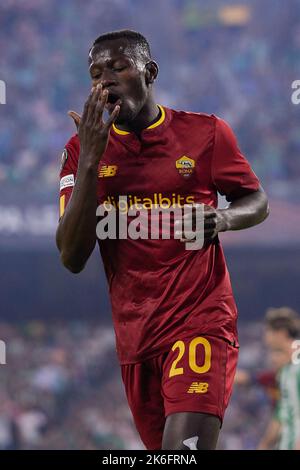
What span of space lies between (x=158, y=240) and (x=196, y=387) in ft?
2.08

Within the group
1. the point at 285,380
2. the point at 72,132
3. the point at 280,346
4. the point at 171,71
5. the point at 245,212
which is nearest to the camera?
the point at 245,212

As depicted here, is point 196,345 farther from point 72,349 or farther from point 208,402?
point 72,349

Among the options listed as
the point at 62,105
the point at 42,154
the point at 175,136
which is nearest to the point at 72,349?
the point at 42,154

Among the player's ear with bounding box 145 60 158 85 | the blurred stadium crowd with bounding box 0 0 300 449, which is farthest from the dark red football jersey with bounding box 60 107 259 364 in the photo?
the blurred stadium crowd with bounding box 0 0 300 449

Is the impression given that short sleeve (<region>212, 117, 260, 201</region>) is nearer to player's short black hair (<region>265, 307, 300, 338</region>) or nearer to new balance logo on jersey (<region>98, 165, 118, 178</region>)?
new balance logo on jersey (<region>98, 165, 118, 178</region>)

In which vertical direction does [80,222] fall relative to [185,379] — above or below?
above

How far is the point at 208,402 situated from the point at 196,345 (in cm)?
24

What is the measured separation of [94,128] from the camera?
12.7 feet

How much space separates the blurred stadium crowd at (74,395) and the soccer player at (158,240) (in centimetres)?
933

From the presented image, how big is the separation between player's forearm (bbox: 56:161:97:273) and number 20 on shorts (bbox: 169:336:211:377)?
1.79 ft

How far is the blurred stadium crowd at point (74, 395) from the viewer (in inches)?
548

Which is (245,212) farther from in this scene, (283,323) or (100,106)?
(283,323)

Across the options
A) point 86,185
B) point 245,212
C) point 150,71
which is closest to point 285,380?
point 245,212
